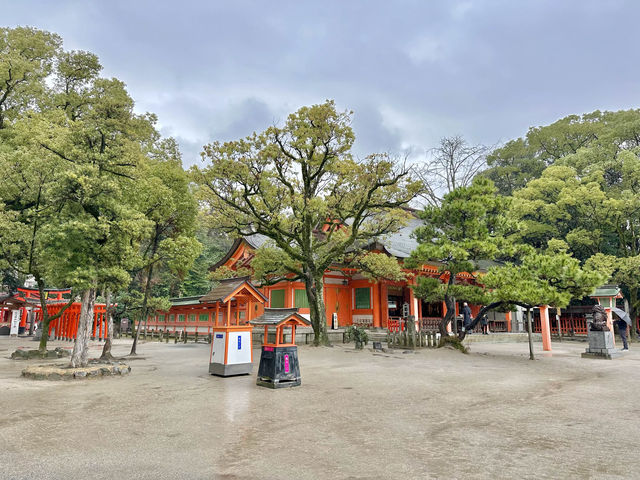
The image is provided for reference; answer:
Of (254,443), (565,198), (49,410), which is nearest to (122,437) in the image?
(254,443)

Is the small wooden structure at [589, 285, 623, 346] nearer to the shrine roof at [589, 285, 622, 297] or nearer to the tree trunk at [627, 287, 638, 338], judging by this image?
the shrine roof at [589, 285, 622, 297]

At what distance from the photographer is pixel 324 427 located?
5648 millimetres

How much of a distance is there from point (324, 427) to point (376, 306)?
17565mm

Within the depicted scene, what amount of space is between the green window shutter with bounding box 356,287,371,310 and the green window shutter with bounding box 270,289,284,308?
4.54 meters

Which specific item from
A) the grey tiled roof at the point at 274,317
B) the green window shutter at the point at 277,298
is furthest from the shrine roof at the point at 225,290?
the green window shutter at the point at 277,298

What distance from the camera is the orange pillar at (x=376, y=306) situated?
2260cm


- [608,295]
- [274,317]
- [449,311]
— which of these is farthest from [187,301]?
[608,295]

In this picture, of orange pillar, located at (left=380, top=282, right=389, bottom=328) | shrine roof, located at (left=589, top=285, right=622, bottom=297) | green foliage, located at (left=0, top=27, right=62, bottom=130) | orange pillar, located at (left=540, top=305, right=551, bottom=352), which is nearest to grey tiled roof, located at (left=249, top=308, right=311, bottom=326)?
orange pillar, located at (left=380, top=282, right=389, bottom=328)

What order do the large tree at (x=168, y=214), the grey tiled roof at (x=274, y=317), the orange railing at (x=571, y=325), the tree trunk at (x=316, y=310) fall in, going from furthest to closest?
1. the orange railing at (x=571, y=325)
2. the tree trunk at (x=316, y=310)
3. the large tree at (x=168, y=214)
4. the grey tiled roof at (x=274, y=317)

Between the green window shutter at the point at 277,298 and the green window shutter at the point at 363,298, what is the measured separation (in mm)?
4541

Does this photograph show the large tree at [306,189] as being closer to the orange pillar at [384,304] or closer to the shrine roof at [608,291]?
the orange pillar at [384,304]

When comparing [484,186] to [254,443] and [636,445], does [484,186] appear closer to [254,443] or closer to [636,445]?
[636,445]

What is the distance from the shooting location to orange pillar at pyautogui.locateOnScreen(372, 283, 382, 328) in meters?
22.6

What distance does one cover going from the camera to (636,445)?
4.80 meters
